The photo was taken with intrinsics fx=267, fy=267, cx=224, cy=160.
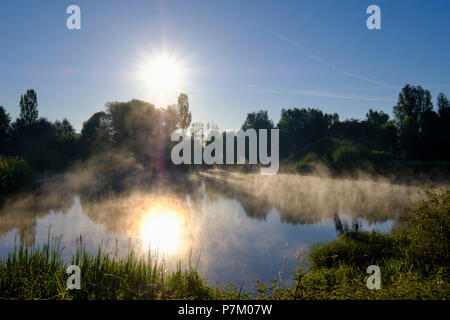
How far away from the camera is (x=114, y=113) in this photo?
50000 mm

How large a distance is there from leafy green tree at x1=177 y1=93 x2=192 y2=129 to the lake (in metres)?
32.9

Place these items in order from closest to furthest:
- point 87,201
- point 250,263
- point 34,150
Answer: point 250,263
point 87,201
point 34,150

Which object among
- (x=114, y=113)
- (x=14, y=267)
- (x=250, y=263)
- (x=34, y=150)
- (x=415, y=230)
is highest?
(x=114, y=113)

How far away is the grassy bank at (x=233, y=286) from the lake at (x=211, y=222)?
0.53m

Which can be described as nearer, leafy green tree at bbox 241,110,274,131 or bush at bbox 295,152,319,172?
bush at bbox 295,152,319,172

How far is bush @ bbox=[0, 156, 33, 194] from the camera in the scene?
16.9 m

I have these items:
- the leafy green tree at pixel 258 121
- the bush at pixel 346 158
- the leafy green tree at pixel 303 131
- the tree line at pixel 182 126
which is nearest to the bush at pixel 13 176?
the tree line at pixel 182 126

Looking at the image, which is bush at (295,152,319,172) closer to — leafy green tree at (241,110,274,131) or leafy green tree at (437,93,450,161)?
leafy green tree at (437,93,450,161)

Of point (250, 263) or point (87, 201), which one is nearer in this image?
point (250, 263)

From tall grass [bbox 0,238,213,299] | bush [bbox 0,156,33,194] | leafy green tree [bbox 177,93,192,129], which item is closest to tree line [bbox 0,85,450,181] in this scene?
leafy green tree [bbox 177,93,192,129]
